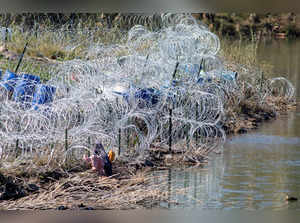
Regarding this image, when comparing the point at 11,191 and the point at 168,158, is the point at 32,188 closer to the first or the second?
the point at 11,191

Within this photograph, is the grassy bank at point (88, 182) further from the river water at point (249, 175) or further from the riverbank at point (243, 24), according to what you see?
the riverbank at point (243, 24)

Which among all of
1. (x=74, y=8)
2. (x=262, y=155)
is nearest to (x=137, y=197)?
(x=262, y=155)

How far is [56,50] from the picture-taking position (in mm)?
12117

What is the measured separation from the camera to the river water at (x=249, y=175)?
601 cm

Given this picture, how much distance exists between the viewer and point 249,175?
716 centimetres

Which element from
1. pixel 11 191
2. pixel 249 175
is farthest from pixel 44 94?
pixel 249 175

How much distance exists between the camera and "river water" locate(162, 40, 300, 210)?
19.7 ft

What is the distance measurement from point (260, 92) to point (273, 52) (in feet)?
24.2

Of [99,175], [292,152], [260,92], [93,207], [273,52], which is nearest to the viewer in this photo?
[93,207]

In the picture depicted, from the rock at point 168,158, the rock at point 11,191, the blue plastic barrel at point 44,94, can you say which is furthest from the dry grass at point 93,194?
the rock at point 168,158

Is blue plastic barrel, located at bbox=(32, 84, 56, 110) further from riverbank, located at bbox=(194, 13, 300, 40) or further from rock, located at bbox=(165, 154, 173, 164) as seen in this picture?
riverbank, located at bbox=(194, 13, 300, 40)

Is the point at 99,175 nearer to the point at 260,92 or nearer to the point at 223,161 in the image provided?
the point at 223,161

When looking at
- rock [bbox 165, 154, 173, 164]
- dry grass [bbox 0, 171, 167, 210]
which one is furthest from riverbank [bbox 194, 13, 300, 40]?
dry grass [bbox 0, 171, 167, 210]
